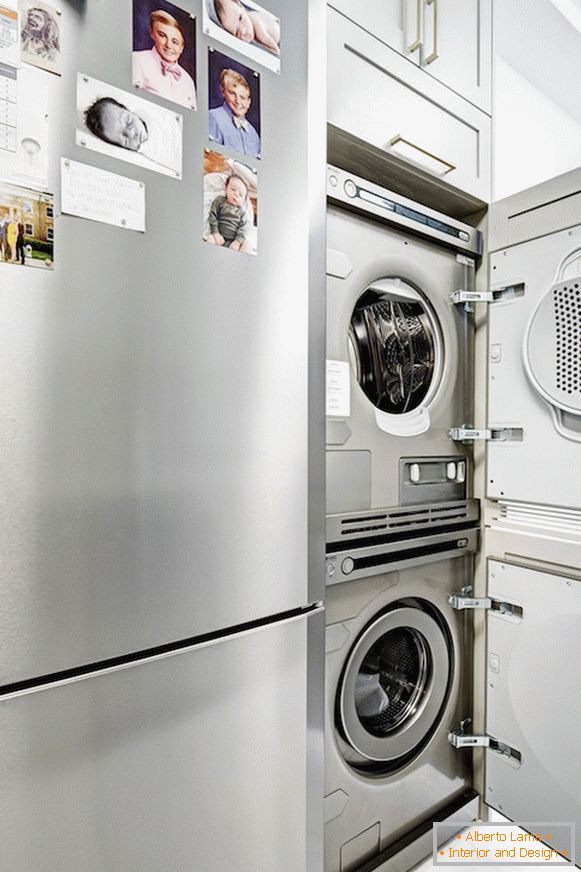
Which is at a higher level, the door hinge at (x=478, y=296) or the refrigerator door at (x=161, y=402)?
the door hinge at (x=478, y=296)

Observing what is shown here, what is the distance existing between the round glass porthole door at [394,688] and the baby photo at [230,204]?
0.99m

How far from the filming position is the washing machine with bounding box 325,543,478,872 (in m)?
1.25

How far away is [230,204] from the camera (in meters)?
0.76

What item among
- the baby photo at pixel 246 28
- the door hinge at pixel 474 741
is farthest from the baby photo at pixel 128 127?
the door hinge at pixel 474 741

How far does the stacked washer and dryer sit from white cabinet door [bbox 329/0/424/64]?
321 mm

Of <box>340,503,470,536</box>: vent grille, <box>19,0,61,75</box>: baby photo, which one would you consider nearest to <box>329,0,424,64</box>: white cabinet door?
<box>19,0,61,75</box>: baby photo

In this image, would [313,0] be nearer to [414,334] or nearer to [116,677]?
[414,334]

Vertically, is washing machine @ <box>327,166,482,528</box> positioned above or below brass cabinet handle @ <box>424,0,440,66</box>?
below

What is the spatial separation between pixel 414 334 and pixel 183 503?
952 mm

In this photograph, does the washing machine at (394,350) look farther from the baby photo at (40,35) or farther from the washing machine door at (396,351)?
the baby photo at (40,35)

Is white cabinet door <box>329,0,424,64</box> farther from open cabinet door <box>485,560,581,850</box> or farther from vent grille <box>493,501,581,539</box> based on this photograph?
open cabinet door <box>485,560,581,850</box>

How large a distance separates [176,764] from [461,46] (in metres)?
1.73

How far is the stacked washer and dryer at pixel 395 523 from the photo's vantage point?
123cm

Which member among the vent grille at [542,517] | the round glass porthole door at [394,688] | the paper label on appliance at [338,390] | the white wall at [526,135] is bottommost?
the round glass porthole door at [394,688]
